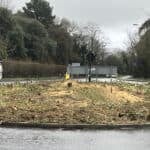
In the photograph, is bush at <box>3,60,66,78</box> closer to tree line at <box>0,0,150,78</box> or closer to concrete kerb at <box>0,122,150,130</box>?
tree line at <box>0,0,150,78</box>

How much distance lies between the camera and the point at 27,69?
9206 cm

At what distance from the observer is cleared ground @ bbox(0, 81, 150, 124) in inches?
831

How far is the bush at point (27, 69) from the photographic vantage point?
3339 inches

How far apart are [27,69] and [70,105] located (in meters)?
67.1

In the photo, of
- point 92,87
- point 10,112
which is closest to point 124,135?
point 10,112

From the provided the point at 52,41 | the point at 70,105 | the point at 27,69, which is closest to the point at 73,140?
the point at 70,105

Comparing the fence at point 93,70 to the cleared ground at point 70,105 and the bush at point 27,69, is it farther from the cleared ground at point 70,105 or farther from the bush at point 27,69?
the cleared ground at point 70,105

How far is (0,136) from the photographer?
54.9 ft

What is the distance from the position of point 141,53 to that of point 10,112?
7338 cm

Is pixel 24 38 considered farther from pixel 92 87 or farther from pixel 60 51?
pixel 92 87

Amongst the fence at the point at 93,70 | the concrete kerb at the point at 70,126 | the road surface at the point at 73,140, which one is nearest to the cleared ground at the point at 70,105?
the concrete kerb at the point at 70,126

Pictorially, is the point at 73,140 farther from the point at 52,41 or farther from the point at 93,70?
the point at 52,41

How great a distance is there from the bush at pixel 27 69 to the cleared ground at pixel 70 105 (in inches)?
1985

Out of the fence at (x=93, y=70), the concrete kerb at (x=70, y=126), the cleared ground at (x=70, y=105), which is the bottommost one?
the concrete kerb at (x=70, y=126)
